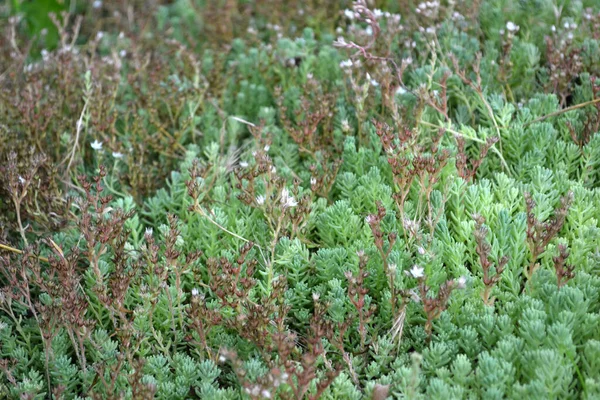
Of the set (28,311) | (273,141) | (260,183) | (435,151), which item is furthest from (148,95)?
(435,151)

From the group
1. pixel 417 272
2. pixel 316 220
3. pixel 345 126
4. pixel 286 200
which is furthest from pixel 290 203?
pixel 345 126

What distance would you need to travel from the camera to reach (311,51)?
5270 mm

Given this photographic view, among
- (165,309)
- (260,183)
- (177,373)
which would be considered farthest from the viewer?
(260,183)

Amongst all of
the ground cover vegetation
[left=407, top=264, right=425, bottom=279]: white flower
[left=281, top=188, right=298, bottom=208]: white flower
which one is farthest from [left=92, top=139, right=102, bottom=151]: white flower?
[left=407, top=264, right=425, bottom=279]: white flower

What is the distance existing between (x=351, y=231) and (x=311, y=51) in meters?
2.11

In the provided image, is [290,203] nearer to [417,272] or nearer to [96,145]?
[417,272]

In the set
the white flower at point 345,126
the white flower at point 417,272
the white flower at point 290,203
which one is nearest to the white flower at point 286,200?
the white flower at point 290,203

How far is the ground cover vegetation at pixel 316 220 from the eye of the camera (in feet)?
9.84

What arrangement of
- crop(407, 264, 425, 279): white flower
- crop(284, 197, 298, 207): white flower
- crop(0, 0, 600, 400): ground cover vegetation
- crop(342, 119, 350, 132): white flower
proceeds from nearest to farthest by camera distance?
crop(0, 0, 600, 400): ground cover vegetation
crop(407, 264, 425, 279): white flower
crop(284, 197, 298, 207): white flower
crop(342, 119, 350, 132): white flower

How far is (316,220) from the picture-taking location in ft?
12.4

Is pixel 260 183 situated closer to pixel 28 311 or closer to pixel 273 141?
pixel 273 141

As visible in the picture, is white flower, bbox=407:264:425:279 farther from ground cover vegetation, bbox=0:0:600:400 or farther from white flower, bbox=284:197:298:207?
white flower, bbox=284:197:298:207

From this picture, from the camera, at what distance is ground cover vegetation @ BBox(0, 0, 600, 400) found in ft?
9.84

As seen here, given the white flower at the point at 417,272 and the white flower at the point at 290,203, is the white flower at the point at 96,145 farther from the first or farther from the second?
the white flower at the point at 417,272
